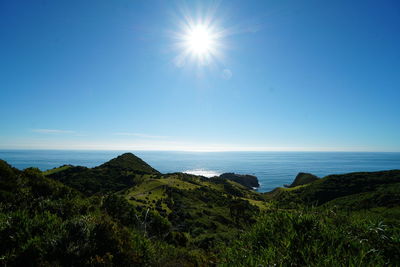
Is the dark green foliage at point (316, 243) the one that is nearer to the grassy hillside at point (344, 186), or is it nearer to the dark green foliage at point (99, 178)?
the grassy hillside at point (344, 186)

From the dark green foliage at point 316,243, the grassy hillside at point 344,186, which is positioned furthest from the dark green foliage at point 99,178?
the dark green foliage at point 316,243

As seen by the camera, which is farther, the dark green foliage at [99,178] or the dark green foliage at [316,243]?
the dark green foliage at [99,178]

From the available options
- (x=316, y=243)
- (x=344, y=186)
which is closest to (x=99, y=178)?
(x=316, y=243)

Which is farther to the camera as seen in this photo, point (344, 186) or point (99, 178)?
point (99, 178)

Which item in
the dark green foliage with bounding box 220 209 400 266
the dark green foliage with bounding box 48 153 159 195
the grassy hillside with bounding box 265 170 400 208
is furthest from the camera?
the dark green foliage with bounding box 48 153 159 195

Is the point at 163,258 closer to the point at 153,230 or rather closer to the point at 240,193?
the point at 153,230

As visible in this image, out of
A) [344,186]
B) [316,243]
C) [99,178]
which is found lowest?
[344,186]

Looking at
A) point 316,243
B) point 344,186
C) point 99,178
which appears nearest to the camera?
point 316,243

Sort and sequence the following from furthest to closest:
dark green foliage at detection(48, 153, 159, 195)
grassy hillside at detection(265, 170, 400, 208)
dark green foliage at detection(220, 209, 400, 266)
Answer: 1. dark green foliage at detection(48, 153, 159, 195)
2. grassy hillside at detection(265, 170, 400, 208)
3. dark green foliage at detection(220, 209, 400, 266)

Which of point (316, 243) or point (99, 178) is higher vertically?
point (316, 243)

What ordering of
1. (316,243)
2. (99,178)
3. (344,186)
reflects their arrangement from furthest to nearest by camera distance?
(99,178)
(344,186)
(316,243)

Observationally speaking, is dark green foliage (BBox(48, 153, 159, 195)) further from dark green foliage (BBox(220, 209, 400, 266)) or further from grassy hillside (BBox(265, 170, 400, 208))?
dark green foliage (BBox(220, 209, 400, 266))

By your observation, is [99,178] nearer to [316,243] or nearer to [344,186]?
[316,243]

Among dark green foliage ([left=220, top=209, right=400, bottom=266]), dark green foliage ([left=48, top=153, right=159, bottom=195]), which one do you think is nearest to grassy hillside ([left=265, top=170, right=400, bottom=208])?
dark green foliage ([left=48, top=153, right=159, bottom=195])
